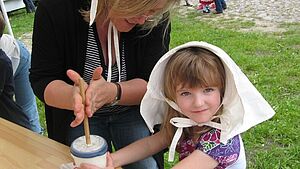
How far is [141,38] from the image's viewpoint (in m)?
1.49

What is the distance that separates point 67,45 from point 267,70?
8.91ft

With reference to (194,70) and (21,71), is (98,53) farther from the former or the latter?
(21,71)

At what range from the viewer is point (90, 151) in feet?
3.30

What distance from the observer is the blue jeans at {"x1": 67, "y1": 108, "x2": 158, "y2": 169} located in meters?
1.58

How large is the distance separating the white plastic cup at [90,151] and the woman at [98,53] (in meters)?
0.27

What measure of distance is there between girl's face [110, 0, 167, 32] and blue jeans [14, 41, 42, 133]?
115 cm

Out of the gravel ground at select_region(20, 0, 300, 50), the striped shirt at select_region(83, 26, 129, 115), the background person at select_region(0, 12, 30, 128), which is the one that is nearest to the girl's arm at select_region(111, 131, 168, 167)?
the striped shirt at select_region(83, 26, 129, 115)

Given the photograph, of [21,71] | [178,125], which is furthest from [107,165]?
[21,71]

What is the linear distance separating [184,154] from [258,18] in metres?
4.90

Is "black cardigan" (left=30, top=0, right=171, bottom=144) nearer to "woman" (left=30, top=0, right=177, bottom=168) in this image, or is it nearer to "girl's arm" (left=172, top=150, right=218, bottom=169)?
"woman" (left=30, top=0, right=177, bottom=168)

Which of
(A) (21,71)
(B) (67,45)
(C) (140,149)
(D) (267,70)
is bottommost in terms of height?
(D) (267,70)

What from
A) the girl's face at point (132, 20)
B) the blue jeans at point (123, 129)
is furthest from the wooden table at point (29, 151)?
the girl's face at point (132, 20)

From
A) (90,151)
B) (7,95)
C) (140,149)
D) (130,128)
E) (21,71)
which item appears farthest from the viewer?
(21,71)

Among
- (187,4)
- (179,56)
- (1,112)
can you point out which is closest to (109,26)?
(179,56)
